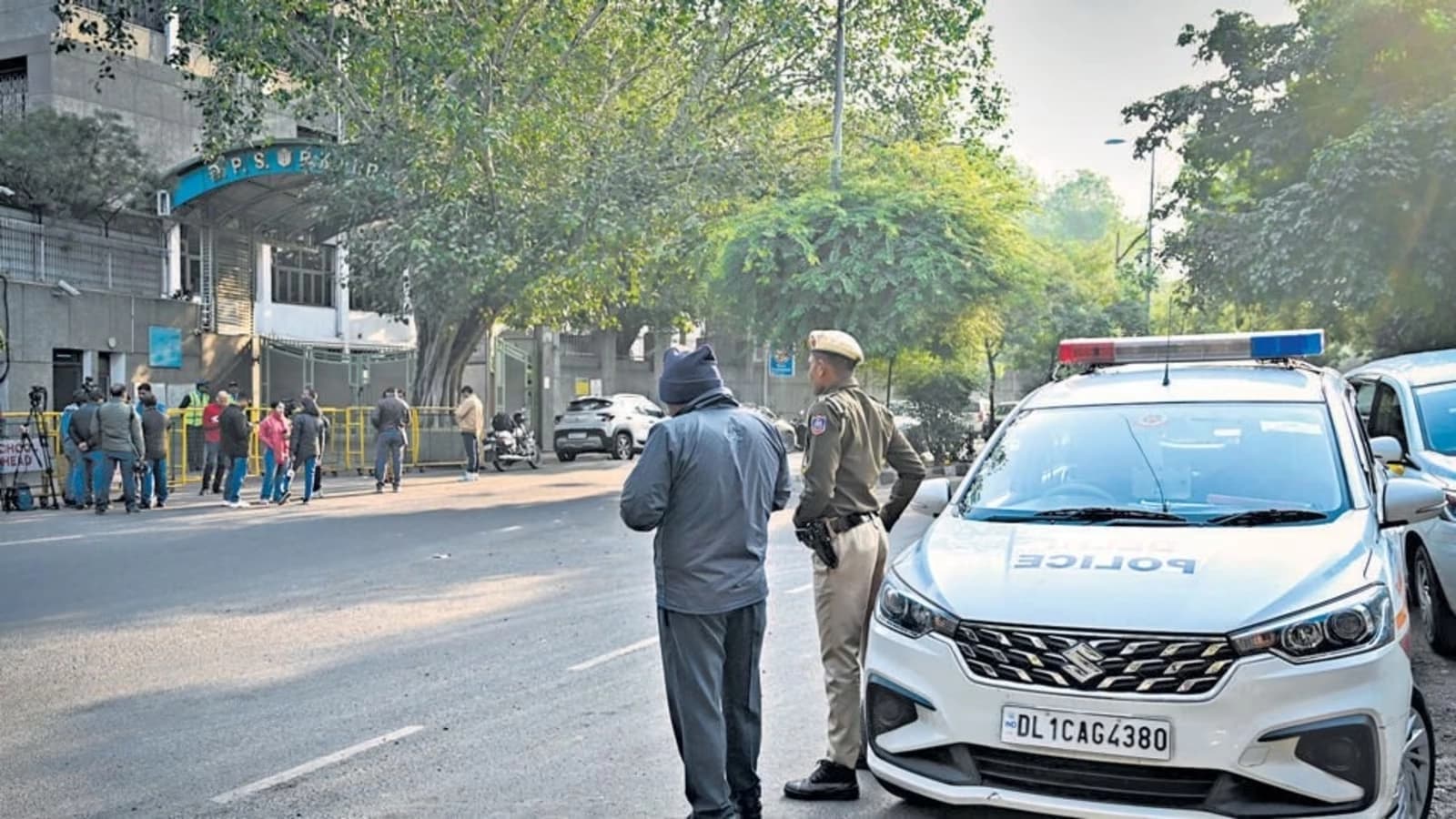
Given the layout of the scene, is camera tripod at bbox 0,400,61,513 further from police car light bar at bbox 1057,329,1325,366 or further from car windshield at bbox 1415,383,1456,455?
car windshield at bbox 1415,383,1456,455

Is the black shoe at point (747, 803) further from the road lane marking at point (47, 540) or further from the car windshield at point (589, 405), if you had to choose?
the car windshield at point (589, 405)

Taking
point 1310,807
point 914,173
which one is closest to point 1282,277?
point 914,173

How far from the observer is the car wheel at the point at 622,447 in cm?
2984

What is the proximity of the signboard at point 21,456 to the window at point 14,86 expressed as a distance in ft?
40.2

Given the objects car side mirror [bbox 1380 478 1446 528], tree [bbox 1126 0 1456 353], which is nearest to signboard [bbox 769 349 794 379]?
tree [bbox 1126 0 1456 353]

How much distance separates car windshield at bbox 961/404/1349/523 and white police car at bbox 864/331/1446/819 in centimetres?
1

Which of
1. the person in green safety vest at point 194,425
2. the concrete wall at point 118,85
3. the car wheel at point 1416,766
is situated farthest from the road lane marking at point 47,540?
the concrete wall at point 118,85

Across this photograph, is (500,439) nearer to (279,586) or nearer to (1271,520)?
(279,586)

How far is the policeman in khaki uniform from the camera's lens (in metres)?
4.86

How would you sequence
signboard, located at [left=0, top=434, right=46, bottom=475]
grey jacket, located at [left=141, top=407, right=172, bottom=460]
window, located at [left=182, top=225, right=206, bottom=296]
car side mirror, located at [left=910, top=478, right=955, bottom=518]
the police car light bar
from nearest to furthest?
car side mirror, located at [left=910, top=478, right=955, bottom=518], the police car light bar, signboard, located at [left=0, top=434, right=46, bottom=475], grey jacket, located at [left=141, top=407, right=172, bottom=460], window, located at [left=182, top=225, right=206, bottom=296]

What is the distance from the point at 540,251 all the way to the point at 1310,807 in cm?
2015

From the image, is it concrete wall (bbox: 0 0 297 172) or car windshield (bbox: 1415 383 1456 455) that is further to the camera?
concrete wall (bbox: 0 0 297 172)

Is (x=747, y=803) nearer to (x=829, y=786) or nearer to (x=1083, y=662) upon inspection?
(x=829, y=786)

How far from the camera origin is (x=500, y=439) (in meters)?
25.5
